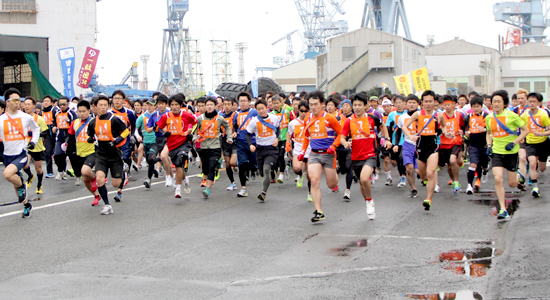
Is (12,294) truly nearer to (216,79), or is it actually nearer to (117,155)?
(117,155)

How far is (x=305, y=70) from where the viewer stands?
307 ft

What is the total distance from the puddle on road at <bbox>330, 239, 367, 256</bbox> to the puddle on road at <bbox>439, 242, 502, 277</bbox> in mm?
1007

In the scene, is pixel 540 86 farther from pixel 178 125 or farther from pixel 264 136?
pixel 178 125

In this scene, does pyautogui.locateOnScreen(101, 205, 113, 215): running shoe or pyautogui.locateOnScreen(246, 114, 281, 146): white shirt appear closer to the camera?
pyautogui.locateOnScreen(101, 205, 113, 215): running shoe

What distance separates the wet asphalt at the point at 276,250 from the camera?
5391mm

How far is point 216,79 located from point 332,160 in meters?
133

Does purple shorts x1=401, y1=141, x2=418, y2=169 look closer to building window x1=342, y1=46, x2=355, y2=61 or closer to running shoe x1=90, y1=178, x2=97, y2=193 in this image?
running shoe x1=90, y1=178, x2=97, y2=193

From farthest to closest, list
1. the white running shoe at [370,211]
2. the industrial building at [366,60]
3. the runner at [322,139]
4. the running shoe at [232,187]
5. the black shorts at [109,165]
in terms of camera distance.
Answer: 1. the industrial building at [366,60]
2. the running shoe at [232,187]
3. the black shorts at [109,165]
4. the runner at [322,139]
5. the white running shoe at [370,211]

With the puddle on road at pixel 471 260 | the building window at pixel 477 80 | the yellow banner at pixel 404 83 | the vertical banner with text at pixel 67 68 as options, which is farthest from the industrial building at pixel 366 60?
the puddle on road at pixel 471 260

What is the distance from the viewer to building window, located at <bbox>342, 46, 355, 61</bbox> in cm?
5894

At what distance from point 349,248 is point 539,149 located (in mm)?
6271

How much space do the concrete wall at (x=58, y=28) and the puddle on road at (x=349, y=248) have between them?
36.0 metres

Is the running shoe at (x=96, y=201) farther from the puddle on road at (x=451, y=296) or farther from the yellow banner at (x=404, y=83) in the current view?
the yellow banner at (x=404, y=83)

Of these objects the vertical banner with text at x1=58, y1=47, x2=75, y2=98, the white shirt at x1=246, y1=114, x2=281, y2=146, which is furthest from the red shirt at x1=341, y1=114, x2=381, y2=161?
the vertical banner with text at x1=58, y1=47, x2=75, y2=98
